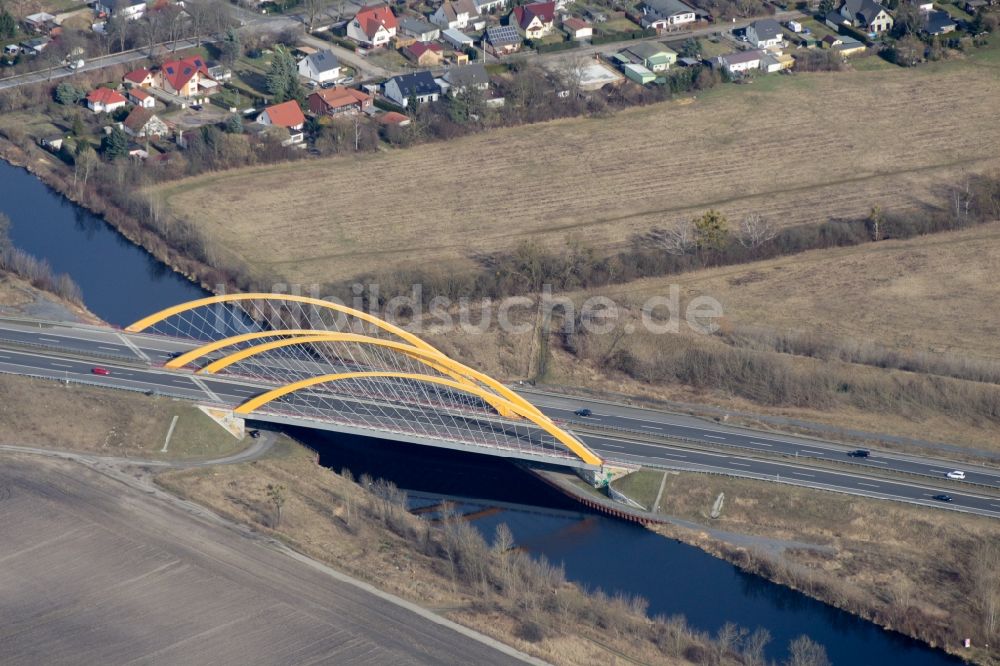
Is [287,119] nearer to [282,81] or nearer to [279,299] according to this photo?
[282,81]

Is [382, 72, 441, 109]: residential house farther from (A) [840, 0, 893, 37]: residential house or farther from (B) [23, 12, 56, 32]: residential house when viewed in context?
(A) [840, 0, 893, 37]: residential house

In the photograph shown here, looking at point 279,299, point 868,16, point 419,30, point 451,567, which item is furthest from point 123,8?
point 451,567

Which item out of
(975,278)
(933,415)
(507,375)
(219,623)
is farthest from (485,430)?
(975,278)

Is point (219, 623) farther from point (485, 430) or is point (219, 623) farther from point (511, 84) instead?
point (511, 84)

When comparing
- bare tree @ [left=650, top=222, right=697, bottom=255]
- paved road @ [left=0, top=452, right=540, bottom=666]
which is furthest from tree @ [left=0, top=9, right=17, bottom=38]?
paved road @ [left=0, top=452, right=540, bottom=666]

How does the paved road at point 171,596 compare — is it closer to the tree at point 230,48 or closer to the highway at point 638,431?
the highway at point 638,431

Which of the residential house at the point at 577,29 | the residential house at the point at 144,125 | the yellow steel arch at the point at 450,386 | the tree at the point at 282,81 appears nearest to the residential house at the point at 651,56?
the residential house at the point at 577,29
